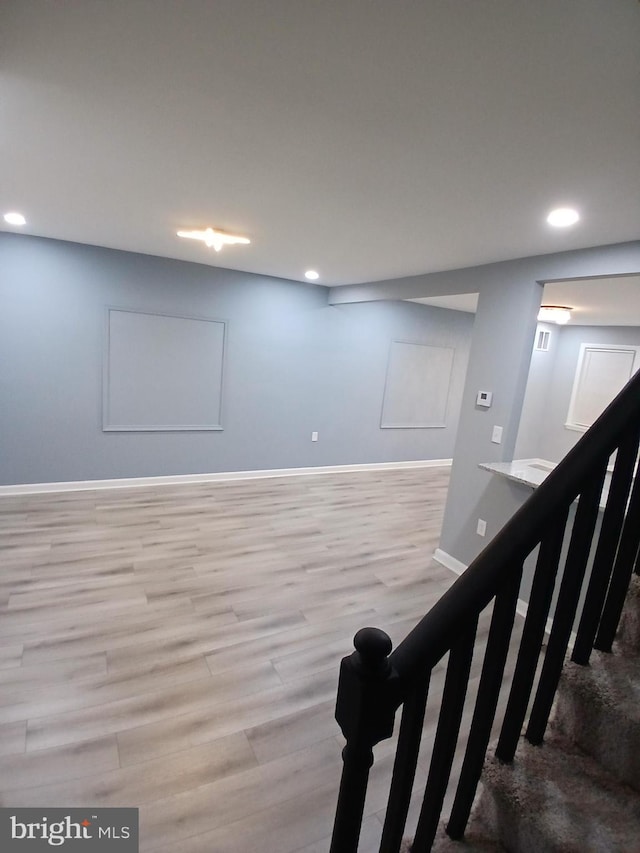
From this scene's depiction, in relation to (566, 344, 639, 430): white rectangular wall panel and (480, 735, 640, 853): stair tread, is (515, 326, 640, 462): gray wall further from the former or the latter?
(480, 735, 640, 853): stair tread

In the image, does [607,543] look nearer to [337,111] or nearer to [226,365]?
[337,111]

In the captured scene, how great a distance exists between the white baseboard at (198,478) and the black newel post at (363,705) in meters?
4.56

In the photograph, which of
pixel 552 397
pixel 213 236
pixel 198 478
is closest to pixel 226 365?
pixel 198 478

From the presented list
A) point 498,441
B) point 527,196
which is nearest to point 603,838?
point 527,196

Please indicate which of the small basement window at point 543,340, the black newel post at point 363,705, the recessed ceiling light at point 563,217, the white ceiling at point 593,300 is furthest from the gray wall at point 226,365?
the black newel post at point 363,705

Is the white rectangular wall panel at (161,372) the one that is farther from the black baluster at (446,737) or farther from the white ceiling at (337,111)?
the black baluster at (446,737)

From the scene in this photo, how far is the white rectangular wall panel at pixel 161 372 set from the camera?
4.56 metres

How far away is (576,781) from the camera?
Result: 0.98 m

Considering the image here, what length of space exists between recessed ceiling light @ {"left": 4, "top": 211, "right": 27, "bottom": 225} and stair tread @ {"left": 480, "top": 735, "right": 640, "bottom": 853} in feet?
13.9

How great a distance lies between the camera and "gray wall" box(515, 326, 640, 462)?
6.93m

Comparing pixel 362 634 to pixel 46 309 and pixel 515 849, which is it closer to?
pixel 515 849

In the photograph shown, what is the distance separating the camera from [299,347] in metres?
5.57

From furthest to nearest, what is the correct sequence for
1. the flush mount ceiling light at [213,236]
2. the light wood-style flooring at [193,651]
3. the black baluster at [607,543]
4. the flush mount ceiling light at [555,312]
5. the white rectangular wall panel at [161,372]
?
the flush mount ceiling light at [555,312], the white rectangular wall panel at [161,372], the flush mount ceiling light at [213,236], the light wood-style flooring at [193,651], the black baluster at [607,543]

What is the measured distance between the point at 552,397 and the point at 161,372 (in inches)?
247
